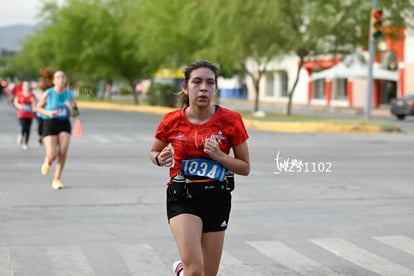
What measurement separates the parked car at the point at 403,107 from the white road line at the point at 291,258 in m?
31.8

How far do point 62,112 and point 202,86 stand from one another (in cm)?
697

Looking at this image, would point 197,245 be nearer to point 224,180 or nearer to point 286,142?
point 224,180

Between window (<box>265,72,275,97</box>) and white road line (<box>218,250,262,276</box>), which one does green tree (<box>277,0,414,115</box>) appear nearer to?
white road line (<box>218,250,262,276</box>)

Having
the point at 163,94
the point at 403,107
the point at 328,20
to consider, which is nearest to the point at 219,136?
the point at 328,20

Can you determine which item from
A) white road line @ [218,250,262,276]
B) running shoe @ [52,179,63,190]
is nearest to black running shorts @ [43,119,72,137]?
running shoe @ [52,179,63,190]

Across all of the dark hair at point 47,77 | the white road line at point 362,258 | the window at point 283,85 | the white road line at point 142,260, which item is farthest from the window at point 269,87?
the white road line at point 142,260

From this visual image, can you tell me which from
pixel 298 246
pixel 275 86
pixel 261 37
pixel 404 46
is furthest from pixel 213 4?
pixel 275 86

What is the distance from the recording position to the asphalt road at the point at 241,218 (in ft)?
22.9

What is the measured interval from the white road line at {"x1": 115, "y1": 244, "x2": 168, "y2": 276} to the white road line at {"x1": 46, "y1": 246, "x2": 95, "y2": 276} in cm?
37

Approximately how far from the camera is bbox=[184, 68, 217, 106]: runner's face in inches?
189

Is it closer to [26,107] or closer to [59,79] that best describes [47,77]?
[59,79]

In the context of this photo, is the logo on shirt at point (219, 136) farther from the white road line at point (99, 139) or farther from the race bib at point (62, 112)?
the white road line at point (99, 139)

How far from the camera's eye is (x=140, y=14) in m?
47.7

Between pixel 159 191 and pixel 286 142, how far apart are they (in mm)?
10512
